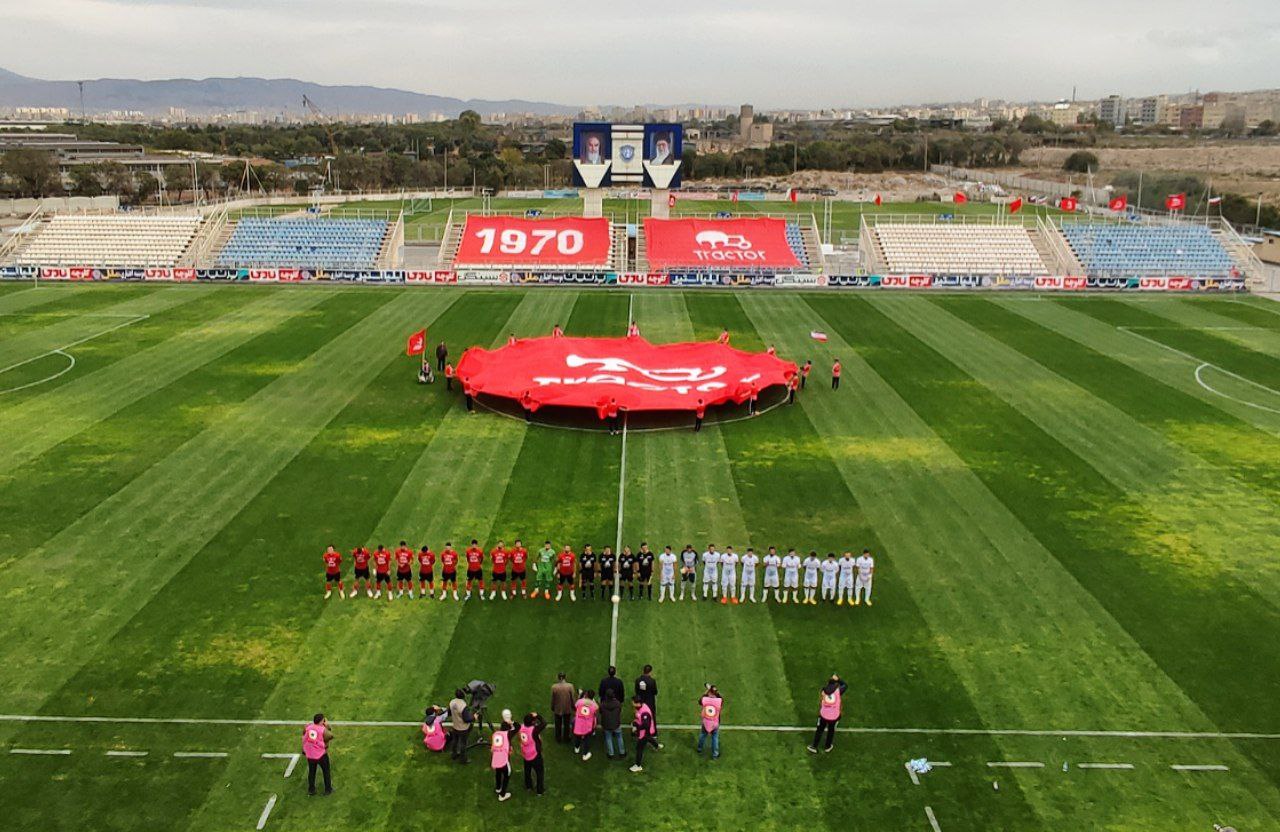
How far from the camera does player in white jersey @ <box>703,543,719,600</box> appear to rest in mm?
18641

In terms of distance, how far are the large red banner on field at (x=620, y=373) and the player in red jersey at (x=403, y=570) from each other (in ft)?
33.9

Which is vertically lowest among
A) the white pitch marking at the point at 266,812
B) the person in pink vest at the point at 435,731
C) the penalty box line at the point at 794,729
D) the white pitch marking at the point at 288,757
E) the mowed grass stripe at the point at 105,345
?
the white pitch marking at the point at 266,812

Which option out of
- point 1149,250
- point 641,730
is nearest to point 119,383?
point 641,730

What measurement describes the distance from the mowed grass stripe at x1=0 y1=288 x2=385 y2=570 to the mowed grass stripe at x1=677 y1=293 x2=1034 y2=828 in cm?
1445

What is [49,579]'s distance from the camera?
62.6ft

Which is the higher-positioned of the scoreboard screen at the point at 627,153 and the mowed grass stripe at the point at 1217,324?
the scoreboard screen at the point at 627,153

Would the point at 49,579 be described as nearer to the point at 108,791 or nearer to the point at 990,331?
the point at 108,791

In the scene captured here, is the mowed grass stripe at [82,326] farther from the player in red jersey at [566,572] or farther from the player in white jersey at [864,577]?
the player in white jersey at [864,577]

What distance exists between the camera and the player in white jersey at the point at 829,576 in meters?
18.5

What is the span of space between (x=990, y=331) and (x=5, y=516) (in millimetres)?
36714

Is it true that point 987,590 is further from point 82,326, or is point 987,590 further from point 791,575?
point 82,326

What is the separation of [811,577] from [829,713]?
16.1 ft

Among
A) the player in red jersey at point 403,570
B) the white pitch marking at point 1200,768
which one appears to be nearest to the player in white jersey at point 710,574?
the player in red jersey at point 403,570

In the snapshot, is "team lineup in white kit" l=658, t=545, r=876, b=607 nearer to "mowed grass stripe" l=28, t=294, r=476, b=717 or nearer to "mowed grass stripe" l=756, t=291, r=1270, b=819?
"mowed grass stripe" l=756, t=291, r=1270, b=819
